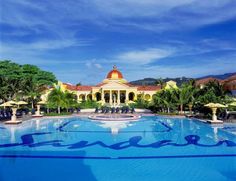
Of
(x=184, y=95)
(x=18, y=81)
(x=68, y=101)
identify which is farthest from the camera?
(x=18, y=81)

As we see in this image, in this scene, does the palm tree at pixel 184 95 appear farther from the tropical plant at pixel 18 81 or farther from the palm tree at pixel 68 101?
the tropical plant at pixel 18 81

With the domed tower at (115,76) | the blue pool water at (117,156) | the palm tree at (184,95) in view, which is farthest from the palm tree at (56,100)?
the domed tower at (115,76)

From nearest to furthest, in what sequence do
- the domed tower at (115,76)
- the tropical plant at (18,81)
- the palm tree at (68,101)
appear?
the tropical plant at (18,81) < the palm tree at (68,101) < the domed tower at (115,76)

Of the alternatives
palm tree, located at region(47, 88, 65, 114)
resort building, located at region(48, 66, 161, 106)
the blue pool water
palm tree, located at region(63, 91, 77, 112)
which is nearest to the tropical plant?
palm tree, located at region(47, 88, 65, 114)

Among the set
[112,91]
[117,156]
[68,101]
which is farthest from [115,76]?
[117,156]

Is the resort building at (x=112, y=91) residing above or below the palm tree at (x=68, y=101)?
above

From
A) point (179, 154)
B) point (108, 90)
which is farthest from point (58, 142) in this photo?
point (108, 90)

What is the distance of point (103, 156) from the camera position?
39.6 ft

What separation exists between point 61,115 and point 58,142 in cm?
1423

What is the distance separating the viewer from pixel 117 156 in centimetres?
1207

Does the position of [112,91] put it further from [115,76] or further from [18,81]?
[18,81]

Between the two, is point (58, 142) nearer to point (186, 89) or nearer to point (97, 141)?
point (97, 141)

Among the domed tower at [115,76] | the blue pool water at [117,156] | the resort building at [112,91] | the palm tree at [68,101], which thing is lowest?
the blue pool water at [117,156]

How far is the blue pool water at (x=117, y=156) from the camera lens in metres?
9.34
